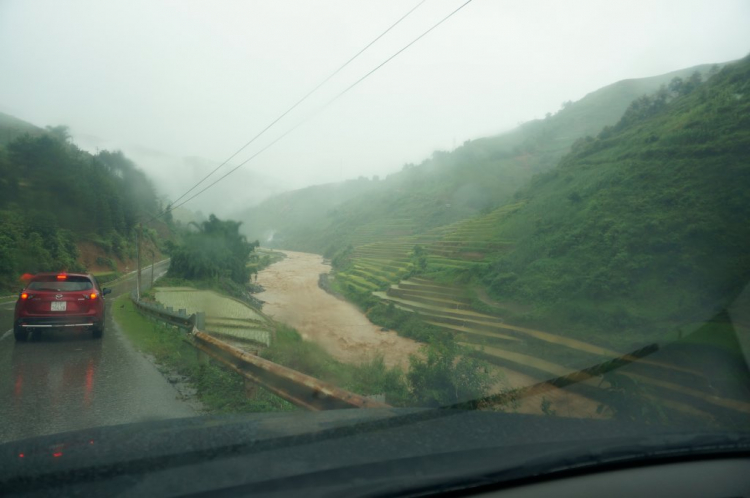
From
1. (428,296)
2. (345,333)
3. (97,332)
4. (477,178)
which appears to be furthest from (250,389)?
(477,178)

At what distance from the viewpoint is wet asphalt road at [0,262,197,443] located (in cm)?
479

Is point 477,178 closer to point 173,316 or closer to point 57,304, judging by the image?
point 173,316

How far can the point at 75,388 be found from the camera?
19.9ft

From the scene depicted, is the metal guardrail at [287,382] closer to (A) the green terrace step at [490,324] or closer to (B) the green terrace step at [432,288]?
(A) the green terrace step at [490,324]

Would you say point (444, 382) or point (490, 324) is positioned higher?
point (444, 382)

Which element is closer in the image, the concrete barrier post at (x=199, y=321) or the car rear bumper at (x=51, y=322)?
the concrete barrier post at (x=199, y=321)

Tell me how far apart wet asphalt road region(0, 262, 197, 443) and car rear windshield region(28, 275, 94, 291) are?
1.12 m

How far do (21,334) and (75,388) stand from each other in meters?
4.17

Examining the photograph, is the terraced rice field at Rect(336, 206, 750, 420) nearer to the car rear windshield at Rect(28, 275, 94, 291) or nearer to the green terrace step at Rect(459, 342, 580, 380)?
the green terrace step at Rect(459, 342, 580, 380)

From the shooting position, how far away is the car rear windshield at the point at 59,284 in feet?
29.8

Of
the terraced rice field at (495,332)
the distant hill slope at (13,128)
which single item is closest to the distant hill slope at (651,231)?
the terraced rice field at (495,332)

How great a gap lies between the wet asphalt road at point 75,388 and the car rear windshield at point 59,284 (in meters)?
1.12

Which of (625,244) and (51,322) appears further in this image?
(625,244)

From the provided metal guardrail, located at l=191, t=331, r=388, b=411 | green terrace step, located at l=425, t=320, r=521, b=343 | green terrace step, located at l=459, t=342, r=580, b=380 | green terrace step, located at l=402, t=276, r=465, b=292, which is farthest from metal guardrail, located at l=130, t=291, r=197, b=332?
green terrace step, located at l=402, t=276, r=465, b=292
